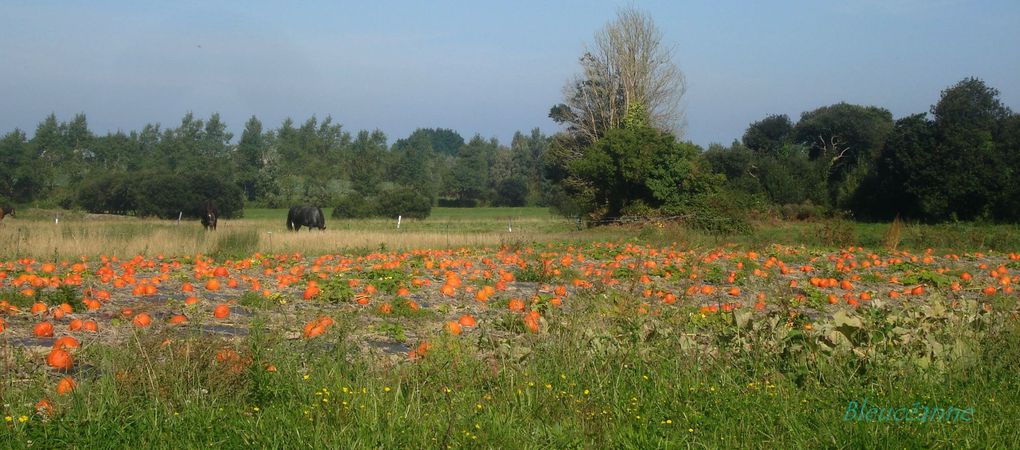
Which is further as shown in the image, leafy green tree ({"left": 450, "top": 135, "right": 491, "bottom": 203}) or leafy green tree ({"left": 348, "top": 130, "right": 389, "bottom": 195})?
leafy green tree ({"left": 450, "top": 135, "right": 491, "bottom": 203})

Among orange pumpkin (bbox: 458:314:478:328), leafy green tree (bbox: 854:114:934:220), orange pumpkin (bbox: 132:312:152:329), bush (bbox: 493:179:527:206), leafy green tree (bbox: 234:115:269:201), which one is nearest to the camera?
orange pumpkin (bbox: 132:312:152:329)

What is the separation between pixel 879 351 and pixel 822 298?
3257mm

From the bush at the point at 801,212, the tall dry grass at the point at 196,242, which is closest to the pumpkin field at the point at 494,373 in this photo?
the tall dry grass at the point at 196,242

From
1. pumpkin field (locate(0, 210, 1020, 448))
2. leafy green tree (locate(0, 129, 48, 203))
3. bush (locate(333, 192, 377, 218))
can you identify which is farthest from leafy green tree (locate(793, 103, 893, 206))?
leafy green tree (locate(0, 129, 48, 203))

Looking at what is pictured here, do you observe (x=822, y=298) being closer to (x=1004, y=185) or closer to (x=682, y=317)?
(x=682, y=317)

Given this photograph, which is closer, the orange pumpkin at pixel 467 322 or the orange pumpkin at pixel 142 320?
the orange pumpkin at pixel 142 320

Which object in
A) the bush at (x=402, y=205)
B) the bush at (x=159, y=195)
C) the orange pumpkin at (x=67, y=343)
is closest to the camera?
the orange pumpkin at (x=67, y=343)

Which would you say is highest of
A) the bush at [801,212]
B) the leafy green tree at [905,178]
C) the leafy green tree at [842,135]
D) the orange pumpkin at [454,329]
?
the leafy green tree at [842,135]

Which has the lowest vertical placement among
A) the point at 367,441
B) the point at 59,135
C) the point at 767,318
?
the point at 367,441

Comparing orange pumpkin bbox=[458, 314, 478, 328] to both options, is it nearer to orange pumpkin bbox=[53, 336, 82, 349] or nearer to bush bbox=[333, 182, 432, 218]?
orange pumpkin bbox=[53, 336, 82, 349]

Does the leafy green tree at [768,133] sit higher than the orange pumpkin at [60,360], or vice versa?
the leafy green tree at [768,133]

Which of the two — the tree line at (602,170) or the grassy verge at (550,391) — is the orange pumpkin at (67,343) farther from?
the tree line at (602,170)

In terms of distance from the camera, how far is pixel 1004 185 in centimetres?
3434

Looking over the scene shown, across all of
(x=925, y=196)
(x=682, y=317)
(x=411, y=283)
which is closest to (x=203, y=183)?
(x=925, y=196)
